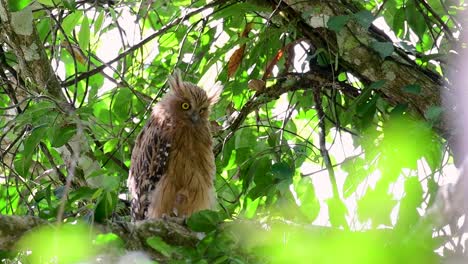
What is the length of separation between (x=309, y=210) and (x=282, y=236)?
163 centimetres

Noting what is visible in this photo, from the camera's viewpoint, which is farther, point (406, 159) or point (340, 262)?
point (406, 159)

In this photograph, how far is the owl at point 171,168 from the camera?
18.0 feet

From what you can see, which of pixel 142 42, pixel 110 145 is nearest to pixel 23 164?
pixel 110 145

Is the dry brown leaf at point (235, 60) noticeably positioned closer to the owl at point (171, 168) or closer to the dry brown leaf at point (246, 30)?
the dry brown leaf at point (246, 30)

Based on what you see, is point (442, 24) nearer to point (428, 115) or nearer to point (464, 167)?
point (428, 115)

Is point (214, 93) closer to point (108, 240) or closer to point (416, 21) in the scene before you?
point (416, 21)

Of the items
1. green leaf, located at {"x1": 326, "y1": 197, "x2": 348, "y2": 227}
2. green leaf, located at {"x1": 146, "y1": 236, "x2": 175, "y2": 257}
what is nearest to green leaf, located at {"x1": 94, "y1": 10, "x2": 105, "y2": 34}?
green leaf, located at {"x1": 146, "y1": 236, "x2": 175, "y2": 257}

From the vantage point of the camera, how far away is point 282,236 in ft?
9.93

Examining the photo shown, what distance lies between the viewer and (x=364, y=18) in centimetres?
427

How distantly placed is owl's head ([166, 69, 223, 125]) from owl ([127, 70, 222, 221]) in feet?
0.06

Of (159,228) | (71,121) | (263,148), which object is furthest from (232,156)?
(159,228)

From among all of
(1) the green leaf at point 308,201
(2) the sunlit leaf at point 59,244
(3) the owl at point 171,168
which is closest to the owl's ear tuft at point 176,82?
(3) the owl at point 171,168

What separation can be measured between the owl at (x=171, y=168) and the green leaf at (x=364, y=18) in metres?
1.68

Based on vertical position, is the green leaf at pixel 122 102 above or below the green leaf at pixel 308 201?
above
